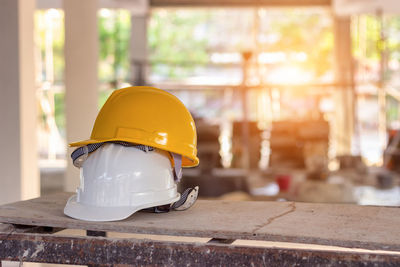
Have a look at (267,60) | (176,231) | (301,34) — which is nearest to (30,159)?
(176,231)

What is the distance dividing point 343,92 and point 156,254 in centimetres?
1245

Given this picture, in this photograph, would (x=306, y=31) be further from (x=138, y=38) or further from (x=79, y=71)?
(x=79, y=71)

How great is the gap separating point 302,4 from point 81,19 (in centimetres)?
704

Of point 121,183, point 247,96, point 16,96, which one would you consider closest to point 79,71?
point 16,96

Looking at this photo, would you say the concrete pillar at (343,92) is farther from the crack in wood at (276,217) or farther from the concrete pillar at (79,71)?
the crack in wood at (276,217)

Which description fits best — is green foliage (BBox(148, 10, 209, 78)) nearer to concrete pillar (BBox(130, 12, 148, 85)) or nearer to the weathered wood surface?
concrete pillar (BBox(130, 12, 148, 85))

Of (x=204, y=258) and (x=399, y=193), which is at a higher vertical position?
(x=204, y=258)

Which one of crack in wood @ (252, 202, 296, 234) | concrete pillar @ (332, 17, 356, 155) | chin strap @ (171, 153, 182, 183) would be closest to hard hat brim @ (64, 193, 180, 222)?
chin strap @ (171, 153, 182, 183)

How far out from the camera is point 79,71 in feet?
24.7

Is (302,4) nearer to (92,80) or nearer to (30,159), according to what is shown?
(92,80)

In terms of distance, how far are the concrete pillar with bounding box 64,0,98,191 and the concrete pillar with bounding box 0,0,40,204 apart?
2546 mm

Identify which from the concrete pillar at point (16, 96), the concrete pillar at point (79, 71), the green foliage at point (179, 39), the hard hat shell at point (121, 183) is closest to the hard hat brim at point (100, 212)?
the hard hat shell at point (121, 183)

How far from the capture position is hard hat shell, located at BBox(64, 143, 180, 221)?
217cm

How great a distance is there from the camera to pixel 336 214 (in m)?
2.15
